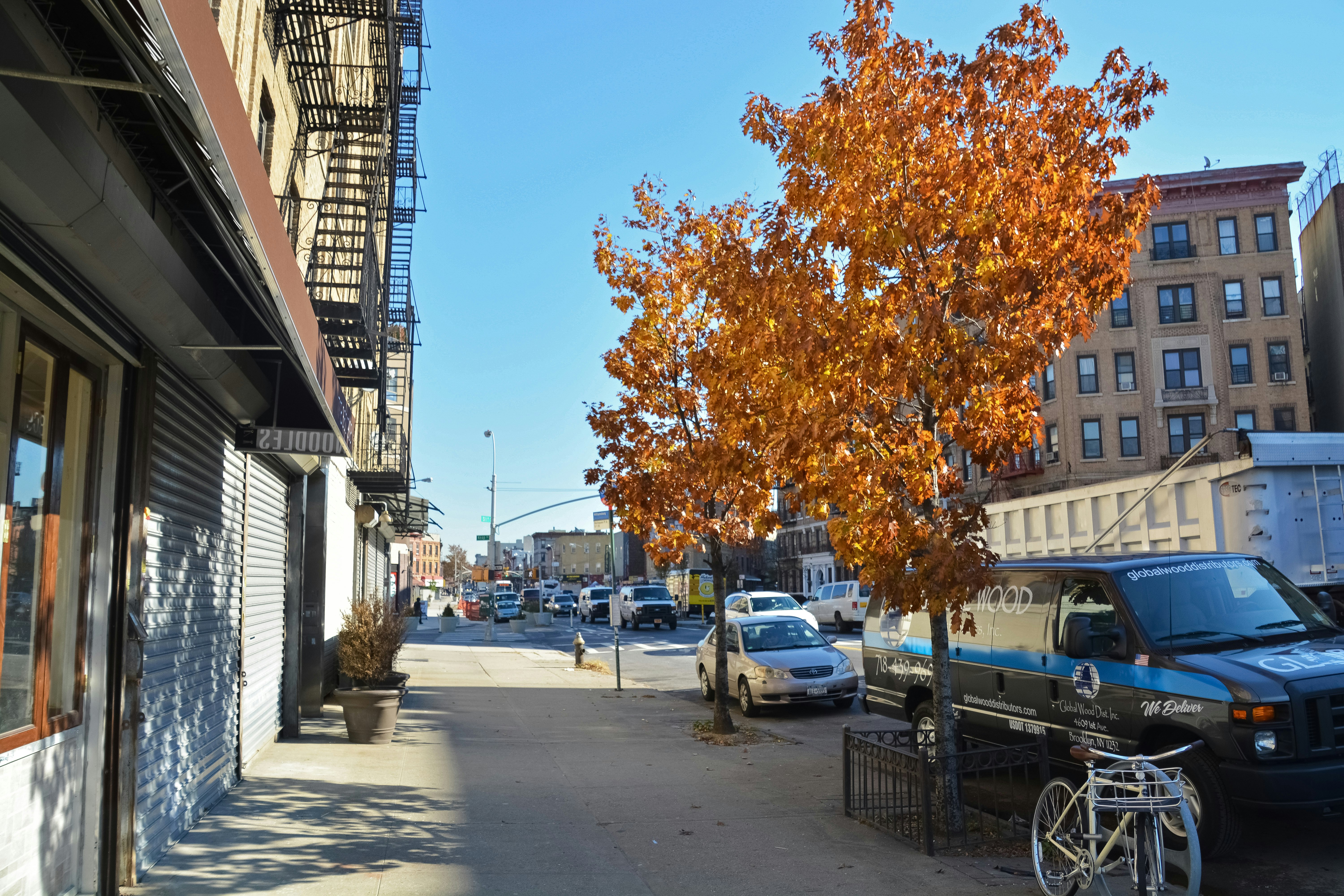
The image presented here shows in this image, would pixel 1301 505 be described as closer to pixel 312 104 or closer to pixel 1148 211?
pixel 1148 211

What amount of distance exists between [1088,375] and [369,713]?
42.0m

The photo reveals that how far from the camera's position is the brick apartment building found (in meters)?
44.5

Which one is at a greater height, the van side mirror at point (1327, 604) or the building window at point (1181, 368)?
the building window at point (1181, 368)

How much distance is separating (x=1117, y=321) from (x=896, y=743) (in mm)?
42916

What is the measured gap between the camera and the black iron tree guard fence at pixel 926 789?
23.8ft

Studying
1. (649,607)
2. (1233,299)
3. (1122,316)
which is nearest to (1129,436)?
(1122,316)

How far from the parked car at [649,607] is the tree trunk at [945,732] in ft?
121

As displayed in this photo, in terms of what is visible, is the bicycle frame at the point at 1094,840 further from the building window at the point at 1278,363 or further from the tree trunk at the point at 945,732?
the building window at the point at 1278,363

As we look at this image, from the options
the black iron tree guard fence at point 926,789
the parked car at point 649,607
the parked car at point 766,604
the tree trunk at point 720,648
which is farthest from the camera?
the parked car at point 649,607

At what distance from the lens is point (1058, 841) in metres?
5.92

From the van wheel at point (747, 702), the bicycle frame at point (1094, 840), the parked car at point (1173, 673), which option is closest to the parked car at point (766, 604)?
the van wheel at point (747, 702)

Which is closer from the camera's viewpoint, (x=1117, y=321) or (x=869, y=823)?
(x=869, y=823)

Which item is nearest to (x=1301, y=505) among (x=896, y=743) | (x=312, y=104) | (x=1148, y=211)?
(x=1148, y=211)

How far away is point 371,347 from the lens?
1232cm
